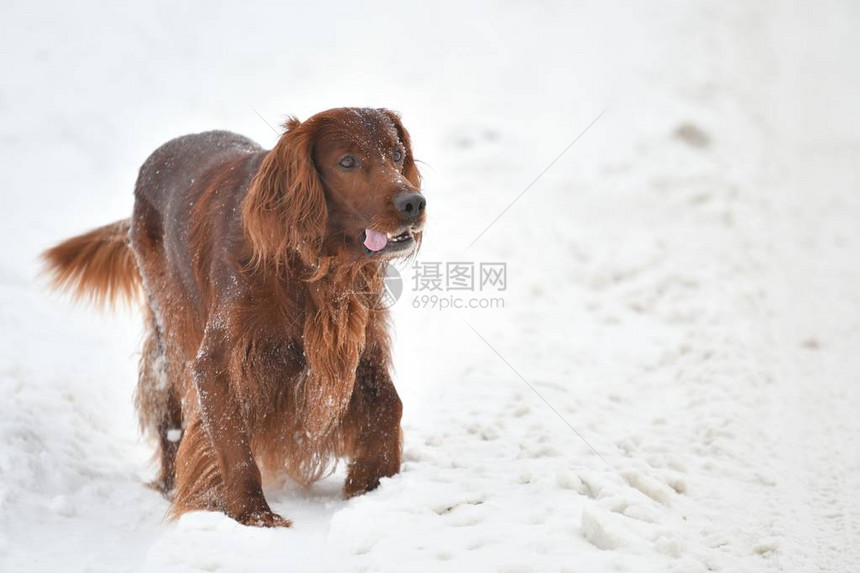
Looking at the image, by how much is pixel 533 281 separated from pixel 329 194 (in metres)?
3.29

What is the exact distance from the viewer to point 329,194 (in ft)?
10.2

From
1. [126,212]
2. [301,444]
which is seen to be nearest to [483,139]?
[126,212]

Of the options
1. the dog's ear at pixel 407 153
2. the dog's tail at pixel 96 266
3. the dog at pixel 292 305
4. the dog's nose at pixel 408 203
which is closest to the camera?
the dog's nose at pixel 408 203

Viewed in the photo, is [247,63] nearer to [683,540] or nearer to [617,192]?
[617,192]

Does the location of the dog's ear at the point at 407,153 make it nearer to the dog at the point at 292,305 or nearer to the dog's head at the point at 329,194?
the dog at the point at 292,305

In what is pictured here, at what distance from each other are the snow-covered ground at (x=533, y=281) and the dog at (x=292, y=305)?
0.21m

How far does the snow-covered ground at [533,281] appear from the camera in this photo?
3.02 meters

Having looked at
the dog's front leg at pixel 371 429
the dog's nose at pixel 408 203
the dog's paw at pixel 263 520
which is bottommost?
the dog's paw at pixel 263 520

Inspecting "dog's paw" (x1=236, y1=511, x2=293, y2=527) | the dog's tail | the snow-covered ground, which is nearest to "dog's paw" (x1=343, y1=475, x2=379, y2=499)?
the snow-covered ground

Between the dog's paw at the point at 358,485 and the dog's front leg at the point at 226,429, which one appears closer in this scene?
the dog's front leg at the point at 226,429

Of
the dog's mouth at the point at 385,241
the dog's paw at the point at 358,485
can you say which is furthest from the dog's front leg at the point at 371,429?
the dog's mouth at the point at 385,241

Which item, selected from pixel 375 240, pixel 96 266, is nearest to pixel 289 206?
pixel 375 240

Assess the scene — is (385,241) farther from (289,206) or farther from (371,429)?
(371,429)

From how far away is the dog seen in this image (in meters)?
3.08
